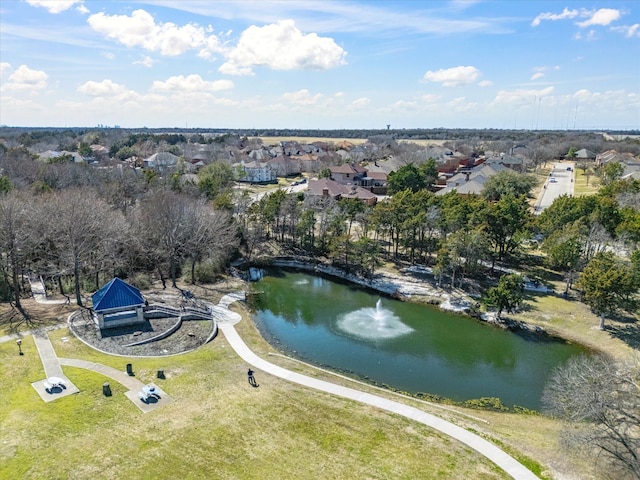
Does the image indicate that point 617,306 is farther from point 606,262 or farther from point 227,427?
point 227,427

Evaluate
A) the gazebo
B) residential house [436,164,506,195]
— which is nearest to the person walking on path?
the gazebo

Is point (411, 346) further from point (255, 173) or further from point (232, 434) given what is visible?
point (255, 173)

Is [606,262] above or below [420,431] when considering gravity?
above


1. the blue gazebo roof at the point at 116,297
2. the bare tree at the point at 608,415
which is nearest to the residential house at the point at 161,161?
the blue gazebo roof at the point at 116,297

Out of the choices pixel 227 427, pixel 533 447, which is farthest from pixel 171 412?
pixel 533 447

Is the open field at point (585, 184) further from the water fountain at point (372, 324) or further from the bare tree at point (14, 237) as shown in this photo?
the bare tree at point (14, 237)

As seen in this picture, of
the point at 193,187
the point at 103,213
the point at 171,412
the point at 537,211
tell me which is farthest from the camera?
the point at 537,211
